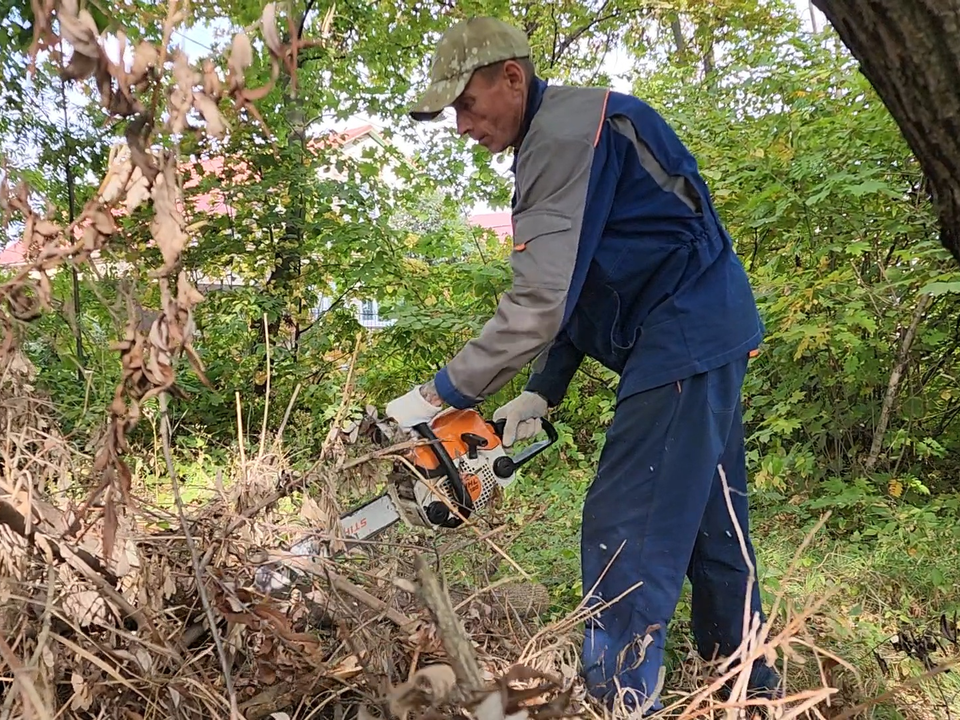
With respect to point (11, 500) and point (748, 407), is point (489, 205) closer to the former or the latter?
point (748, 407)

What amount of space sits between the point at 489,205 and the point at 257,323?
2.11 metres

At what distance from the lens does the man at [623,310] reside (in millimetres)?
1943

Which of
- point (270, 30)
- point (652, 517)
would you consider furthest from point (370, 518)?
point (270, 30)

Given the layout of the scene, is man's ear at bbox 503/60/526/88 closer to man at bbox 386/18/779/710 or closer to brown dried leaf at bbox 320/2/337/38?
man at bbox 386/18/779/710

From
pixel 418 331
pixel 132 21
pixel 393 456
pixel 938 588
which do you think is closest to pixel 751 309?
pixel 393 456

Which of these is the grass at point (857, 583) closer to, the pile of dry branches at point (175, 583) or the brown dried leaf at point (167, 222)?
the pile of dry branches at point (175, 583)

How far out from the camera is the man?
1943mm

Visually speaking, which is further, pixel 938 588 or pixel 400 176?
pixel 400 176

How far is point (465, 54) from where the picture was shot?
6.94 ft

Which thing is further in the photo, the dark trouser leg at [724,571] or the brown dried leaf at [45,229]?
the dark trouser leg at [724,571]

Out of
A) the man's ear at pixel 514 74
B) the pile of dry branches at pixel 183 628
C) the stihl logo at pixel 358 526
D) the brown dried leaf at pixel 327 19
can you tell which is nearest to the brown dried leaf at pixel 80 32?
the pile of dry branches at pixel 183 628

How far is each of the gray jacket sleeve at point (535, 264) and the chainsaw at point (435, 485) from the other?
0.55 ft

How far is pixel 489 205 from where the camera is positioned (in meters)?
5.62

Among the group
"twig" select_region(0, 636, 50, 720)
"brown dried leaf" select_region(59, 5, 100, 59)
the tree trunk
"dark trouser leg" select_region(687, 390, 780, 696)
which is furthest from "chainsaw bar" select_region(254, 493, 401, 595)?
the tree trunk
